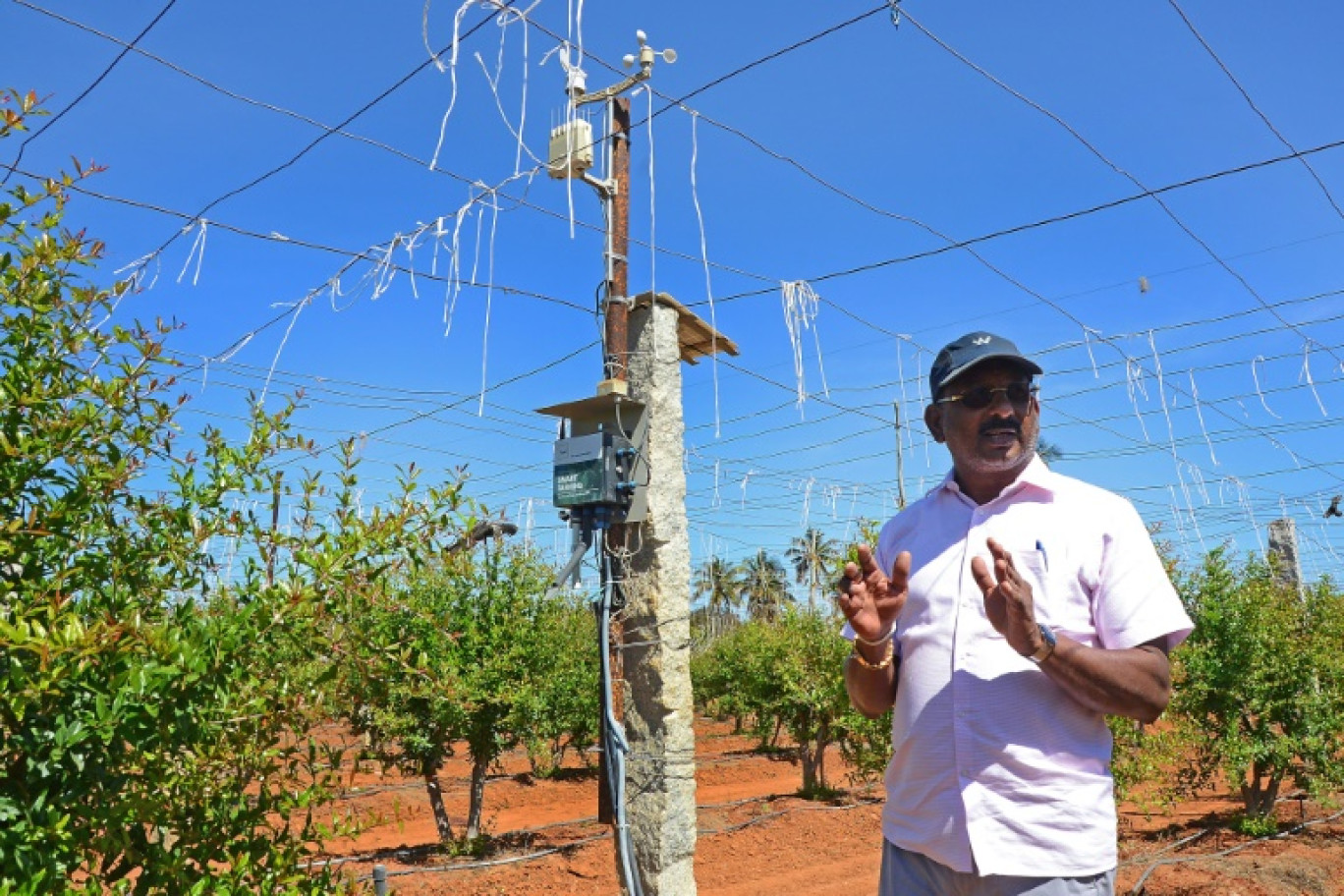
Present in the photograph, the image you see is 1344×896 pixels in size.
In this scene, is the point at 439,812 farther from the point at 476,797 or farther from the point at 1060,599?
the point at 1060,599

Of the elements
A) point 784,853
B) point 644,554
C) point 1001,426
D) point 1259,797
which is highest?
point 644,554

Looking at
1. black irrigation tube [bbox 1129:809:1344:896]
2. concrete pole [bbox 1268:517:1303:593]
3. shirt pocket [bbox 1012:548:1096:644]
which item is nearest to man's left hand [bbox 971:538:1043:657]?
shirt pocket [bbox 1012:548:1096:644]

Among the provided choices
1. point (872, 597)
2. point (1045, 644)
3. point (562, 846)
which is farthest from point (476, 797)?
point (1045, 644)

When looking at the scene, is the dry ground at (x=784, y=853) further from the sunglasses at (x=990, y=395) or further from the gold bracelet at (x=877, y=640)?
the sunglasses at (x=990, y=395)

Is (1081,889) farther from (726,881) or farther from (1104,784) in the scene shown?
(726,881)

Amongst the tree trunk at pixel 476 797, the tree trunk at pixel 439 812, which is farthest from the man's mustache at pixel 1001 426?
the tree trunk at pixel 439 812

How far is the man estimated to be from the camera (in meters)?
1.85

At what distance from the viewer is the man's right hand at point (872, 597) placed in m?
2.05

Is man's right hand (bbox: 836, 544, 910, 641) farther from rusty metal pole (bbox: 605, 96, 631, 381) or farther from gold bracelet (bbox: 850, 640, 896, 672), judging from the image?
rusty metal pole (bbox: 605, 96, 631, 381)

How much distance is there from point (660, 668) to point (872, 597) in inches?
162

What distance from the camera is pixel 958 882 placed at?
1.96 metres

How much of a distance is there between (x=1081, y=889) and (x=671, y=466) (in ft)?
15.0

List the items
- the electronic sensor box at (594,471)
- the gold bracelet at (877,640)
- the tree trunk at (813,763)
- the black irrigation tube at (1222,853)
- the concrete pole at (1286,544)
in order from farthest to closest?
the concrete pole at (1286,544) → the tree trunk at (813,763) → the black irrigation tube at (1222,853) → the electronic sensor box at (594,471) → the gold bracelet at (877,640)

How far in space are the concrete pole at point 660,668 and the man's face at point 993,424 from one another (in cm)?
395
